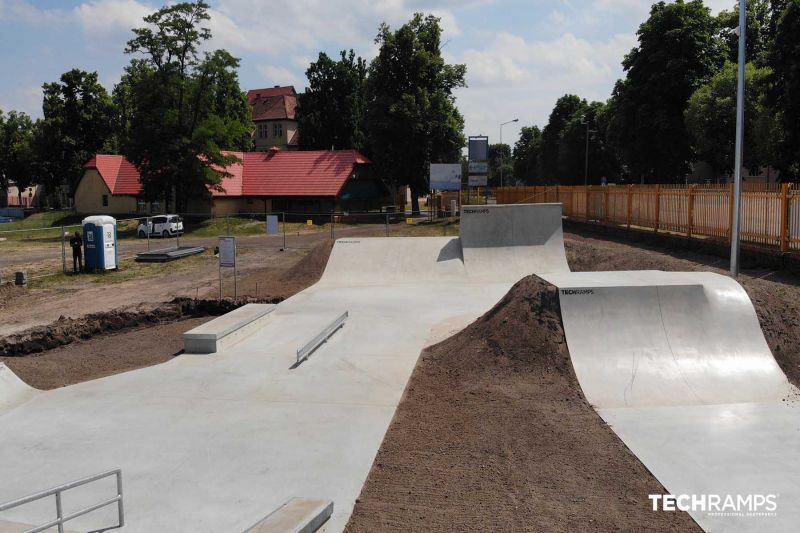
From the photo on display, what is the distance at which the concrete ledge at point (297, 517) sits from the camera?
212 inches

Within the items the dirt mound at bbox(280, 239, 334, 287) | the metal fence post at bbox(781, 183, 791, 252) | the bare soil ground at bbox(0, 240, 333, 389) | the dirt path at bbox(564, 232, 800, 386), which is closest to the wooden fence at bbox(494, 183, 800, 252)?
the metal fence post at bbox(781, 183, 791, 252)

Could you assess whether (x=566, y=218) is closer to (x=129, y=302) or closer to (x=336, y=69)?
(x=129, y=302)

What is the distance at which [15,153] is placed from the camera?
79438mm

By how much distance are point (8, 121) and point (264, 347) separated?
291 feet

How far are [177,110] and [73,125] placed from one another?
3154cm

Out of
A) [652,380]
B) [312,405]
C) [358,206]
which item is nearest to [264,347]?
[312,405]

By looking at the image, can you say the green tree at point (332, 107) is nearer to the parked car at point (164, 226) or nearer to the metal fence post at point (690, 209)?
the parked car at point (164, 226)

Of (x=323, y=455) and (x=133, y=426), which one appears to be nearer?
(x=323, y=455)

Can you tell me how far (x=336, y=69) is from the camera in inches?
2707

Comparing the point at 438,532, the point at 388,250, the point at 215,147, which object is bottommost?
the point at 438,532

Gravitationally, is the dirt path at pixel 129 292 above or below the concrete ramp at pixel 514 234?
below

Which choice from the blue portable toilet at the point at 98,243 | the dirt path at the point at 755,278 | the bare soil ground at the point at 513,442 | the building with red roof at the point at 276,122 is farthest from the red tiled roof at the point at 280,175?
the bare soil ground at the point at 513,442

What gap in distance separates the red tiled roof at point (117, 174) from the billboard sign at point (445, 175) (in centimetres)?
2698

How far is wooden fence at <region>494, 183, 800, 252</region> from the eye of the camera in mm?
16422
